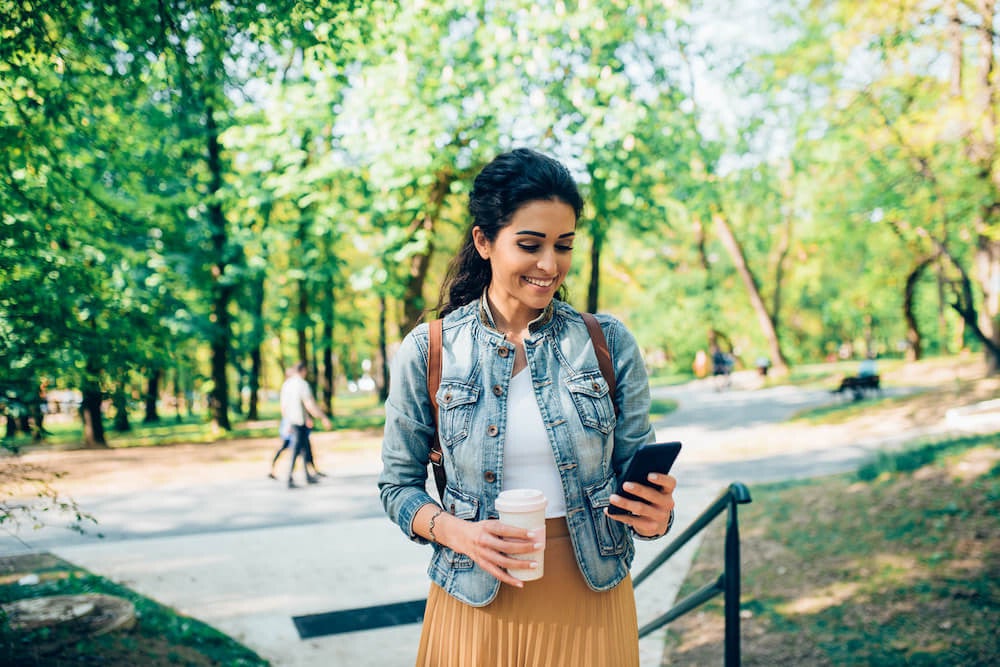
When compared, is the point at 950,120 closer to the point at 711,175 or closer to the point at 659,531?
the point at 711,175

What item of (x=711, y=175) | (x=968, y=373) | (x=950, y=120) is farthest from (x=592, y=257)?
(x=950, y=120)

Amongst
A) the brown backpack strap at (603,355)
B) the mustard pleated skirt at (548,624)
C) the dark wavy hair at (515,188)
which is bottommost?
the mustard pleated skirt at (548,624)

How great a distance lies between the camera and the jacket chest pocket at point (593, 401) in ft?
5.75

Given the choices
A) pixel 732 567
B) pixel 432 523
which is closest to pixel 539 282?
pixel 432 523

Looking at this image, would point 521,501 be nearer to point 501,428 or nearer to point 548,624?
point 501,428

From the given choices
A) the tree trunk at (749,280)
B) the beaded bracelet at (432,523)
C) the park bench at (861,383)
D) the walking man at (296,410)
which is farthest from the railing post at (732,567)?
the tree trunk at (749,280)

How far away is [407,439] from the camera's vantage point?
5.99 ft

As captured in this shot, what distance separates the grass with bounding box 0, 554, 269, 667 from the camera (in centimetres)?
388

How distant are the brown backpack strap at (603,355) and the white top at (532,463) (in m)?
0.21

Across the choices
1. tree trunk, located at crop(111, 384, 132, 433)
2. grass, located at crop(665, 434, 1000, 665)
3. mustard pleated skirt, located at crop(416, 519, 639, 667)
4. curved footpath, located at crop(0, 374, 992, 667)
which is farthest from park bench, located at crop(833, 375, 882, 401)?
mustard pleated skirt, located at crop(416, 519, 639, 667)

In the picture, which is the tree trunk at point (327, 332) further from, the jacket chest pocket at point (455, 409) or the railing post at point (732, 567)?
the jacket chest pocket at point (455, 409)

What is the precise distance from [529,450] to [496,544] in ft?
0.89

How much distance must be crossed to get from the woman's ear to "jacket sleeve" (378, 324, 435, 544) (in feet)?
1.00

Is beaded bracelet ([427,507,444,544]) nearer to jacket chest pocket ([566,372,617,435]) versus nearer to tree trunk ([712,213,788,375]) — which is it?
jacket chest pocket ([566,372,617,435])
